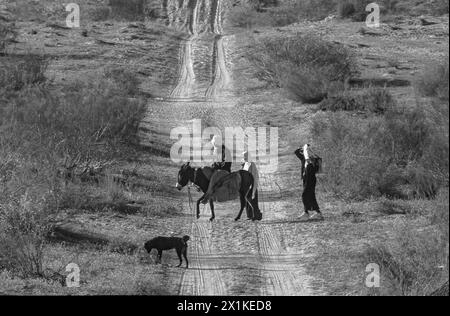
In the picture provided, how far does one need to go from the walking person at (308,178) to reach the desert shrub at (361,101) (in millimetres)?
10243

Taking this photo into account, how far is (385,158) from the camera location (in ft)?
56.2

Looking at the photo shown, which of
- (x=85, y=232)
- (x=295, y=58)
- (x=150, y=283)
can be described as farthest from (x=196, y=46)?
(x=150, y=283)

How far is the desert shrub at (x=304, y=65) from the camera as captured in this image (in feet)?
90.4

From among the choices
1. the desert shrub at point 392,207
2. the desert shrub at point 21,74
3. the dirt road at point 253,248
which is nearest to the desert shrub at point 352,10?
the desert shrub at point 21,74

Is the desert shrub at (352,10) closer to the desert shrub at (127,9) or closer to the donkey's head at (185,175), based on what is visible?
the desert shrub at (127,9)

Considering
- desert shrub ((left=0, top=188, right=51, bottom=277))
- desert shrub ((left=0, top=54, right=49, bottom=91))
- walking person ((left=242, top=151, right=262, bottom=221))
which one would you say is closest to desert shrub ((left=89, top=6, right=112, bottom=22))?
desert shrub ((left=0, top=54, right=49, bottom=91))

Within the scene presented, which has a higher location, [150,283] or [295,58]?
[295,58]

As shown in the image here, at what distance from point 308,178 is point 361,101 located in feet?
40.1

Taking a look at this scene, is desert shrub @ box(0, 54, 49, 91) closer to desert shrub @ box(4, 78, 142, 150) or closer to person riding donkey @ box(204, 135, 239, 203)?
desert shrub @ box(4, 78, 142, 150)

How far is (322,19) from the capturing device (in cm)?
5238

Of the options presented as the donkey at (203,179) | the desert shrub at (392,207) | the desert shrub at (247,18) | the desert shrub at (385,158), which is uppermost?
the desert shrub at (247,18)

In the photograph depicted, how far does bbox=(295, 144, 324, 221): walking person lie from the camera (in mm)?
13141
